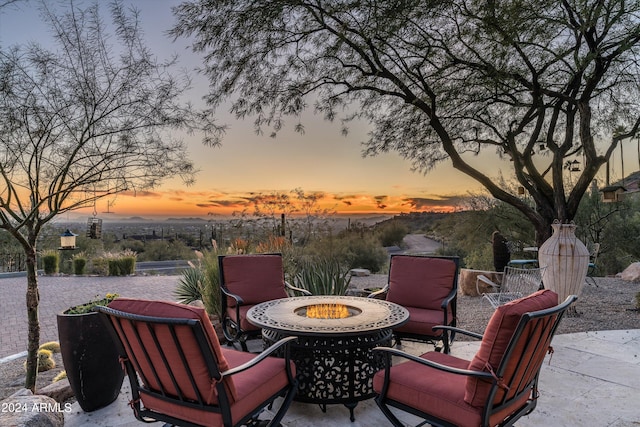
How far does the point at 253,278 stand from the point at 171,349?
2.53m

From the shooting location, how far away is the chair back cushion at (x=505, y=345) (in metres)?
1.93

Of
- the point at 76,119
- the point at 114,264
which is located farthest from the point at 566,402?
the point at 114,264

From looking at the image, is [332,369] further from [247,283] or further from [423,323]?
[247,283]

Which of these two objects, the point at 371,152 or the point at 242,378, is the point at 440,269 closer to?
the point at 242,378

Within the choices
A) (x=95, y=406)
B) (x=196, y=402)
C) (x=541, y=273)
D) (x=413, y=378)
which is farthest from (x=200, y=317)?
(x=541, y=273)

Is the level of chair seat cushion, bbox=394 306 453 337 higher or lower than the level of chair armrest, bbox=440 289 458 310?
lower

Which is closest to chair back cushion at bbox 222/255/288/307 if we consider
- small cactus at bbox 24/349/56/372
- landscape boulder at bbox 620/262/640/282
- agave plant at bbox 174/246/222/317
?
agave plant at bbox 174/246/222/317

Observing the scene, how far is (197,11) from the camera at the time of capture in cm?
675

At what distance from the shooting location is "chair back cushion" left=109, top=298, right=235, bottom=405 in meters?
1.91

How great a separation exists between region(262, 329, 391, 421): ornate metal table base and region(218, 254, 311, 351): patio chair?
1423 mm

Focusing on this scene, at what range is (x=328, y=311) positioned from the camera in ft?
11.1

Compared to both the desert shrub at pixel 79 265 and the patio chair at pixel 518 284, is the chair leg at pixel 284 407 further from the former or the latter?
the desert shrub at pixel 79 265

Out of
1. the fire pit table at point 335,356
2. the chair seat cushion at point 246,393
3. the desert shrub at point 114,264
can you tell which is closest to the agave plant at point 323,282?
the fire pit table at point 335,356

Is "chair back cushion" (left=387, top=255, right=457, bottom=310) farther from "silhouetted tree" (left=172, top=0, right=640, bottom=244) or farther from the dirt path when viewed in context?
the dirt path
